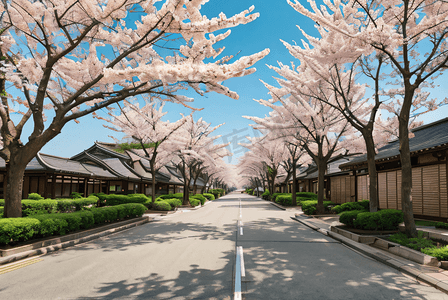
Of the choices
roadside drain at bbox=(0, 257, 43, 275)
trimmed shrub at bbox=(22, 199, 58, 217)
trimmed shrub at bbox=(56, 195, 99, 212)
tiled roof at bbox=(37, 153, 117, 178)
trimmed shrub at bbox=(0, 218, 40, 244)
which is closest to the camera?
roadside drain at bbox=(0, 257, 43, 275)

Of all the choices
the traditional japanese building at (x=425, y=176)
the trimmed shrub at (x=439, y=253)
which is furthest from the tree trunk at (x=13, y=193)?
the traditional japanese building at (x=425, y=176)

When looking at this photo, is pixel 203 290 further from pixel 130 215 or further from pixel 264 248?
pixel 130 215

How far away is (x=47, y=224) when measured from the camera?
8352mm

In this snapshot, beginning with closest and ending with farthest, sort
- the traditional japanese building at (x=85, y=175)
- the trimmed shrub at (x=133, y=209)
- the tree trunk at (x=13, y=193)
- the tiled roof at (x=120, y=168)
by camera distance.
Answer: the tree trunk at (x=13, y=193)
the trimmed shrub at (x=133, y=209)
the traditional japanese building at (x=85, y=175)
the tiled roof at (x=120, y=168)

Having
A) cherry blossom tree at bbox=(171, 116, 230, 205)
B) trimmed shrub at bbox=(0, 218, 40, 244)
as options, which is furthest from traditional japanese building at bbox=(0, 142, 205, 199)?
trimmed shrub at bbox=(0, 218, 40, 244)

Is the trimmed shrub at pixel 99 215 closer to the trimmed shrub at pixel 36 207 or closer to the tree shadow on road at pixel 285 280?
the tree shadow on road at pixel 285 280

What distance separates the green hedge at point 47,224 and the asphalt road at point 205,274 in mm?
962

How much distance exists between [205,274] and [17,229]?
5557 millimetres

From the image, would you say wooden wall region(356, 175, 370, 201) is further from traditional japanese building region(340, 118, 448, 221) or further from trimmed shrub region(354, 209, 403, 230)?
trimmed shrub region(354, 209, 403, 230)

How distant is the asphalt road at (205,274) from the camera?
4746mm

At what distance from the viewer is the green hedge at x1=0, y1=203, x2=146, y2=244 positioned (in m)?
7.16

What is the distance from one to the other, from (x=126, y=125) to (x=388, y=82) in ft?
59.0

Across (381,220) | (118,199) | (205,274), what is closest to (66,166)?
(118,199)

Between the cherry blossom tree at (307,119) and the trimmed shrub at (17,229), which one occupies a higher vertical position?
the cherry blossom tree at (307,119)
